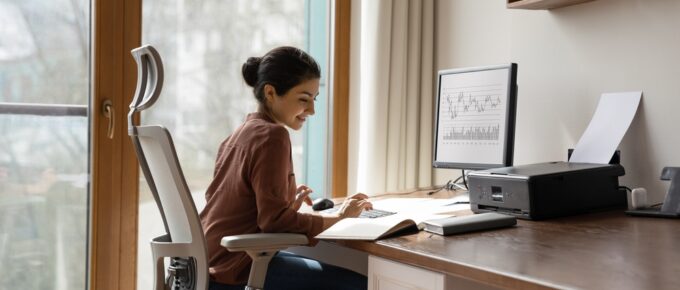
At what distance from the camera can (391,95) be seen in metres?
3.05

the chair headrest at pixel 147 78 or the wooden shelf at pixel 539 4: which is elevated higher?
the wooden shelf at pixel 539 4

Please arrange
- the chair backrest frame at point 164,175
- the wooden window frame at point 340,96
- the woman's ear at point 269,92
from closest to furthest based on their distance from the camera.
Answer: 1. the chair backrest frame at point 164,175
2. the woman's ear at point 269,92
3. the wooden window frame at point 340,96

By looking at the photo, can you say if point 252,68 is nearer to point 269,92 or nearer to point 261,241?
point 269,92

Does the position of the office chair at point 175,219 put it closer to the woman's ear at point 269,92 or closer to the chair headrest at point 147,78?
the chair headrest at point 147,78

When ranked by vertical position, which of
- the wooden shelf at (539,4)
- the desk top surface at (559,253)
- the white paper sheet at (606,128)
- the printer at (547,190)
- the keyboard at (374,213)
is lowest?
the keyboard at (374,213)

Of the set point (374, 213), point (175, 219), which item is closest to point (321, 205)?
→ point (374, 213)

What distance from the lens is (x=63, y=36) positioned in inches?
94.1

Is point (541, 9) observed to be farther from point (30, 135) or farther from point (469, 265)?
point (30, 135)

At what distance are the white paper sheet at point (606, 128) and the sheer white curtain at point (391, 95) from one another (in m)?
1.05

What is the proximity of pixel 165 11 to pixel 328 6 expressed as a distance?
82cm

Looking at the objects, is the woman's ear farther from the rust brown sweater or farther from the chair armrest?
the chair armrest

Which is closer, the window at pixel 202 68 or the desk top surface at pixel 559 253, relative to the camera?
the desk top surface at pixel 559 253

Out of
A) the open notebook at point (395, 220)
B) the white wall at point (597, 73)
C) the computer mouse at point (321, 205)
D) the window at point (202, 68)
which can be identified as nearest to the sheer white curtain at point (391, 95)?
the window at point (202, 68)

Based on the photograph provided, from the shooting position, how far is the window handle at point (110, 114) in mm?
2428
